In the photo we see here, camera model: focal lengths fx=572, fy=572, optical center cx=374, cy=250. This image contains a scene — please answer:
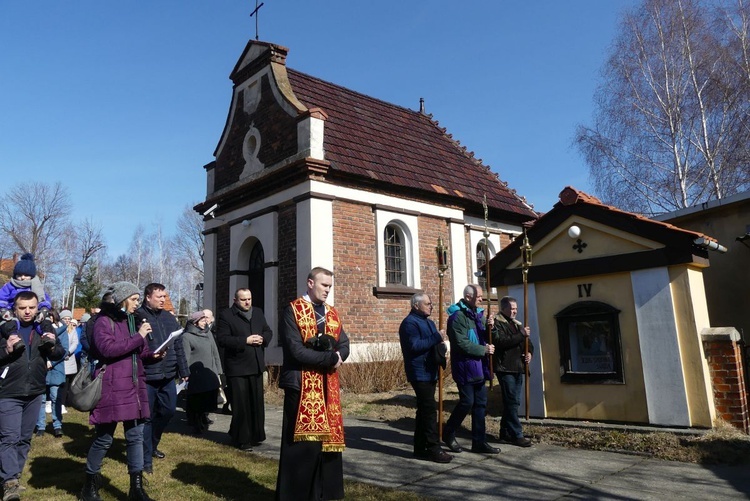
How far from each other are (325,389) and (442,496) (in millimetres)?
1478

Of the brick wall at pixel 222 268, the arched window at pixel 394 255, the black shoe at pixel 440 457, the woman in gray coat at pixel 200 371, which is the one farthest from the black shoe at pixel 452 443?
the brick wall at pixel 222 268

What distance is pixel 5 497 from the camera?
4.99 m

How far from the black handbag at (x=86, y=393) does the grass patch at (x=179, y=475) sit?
0.99 meters

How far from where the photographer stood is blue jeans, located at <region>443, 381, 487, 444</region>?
6.55 m

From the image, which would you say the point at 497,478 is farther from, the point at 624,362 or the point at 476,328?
the point at 624,362

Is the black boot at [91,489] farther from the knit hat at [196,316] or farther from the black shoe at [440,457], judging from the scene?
the knit hat at [196,316]

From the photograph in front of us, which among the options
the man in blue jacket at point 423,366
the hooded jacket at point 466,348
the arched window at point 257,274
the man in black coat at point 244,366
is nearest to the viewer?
the man in blue jacket at point 423,366

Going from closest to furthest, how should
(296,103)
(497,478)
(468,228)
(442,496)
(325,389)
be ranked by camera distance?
(325,389) < (442,496) < (497,478) < (296,103) < (468,228)

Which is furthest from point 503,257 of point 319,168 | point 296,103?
point 296,103

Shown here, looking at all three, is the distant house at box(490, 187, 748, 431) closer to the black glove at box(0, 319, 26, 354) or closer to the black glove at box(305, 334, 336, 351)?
the black glove at box(305, 334, 336, 351)

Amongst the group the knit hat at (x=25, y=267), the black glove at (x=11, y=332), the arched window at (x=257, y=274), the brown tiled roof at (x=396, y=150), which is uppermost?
the brown tiled roof at (x=396, y=150)

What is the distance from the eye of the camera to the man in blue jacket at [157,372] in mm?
5867

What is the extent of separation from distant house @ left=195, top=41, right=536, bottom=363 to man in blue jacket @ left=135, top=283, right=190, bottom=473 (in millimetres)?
6554

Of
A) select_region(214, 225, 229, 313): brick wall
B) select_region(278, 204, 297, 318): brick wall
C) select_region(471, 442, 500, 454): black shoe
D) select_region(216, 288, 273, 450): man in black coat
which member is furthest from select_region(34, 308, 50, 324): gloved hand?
select_region(214, 225, 229, 313): brick wall
